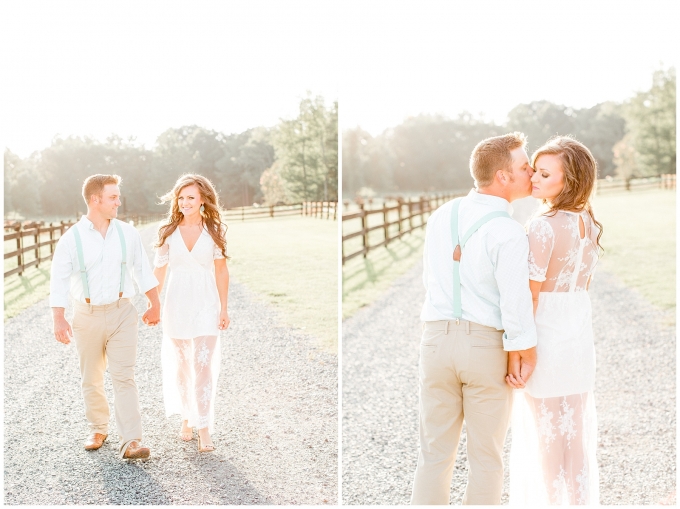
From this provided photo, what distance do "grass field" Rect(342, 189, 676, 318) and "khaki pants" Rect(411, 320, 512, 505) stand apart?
4692 millimetres

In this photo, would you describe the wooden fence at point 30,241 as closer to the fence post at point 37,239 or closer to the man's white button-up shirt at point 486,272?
the fence post at point 37,239

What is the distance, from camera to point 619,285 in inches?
316

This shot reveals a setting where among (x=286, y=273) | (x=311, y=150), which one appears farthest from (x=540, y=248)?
(x=286, y=273)

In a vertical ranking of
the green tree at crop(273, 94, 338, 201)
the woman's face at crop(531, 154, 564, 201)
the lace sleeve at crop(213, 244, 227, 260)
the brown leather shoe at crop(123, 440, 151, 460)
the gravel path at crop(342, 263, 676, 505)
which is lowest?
the gravel path at crop(342, 263, 676, 505)

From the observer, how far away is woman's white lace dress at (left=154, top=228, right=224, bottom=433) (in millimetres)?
3090

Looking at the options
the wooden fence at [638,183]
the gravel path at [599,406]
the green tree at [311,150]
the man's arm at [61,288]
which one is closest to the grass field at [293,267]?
the green tree at [311,150]

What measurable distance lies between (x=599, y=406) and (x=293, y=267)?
270 centimetres

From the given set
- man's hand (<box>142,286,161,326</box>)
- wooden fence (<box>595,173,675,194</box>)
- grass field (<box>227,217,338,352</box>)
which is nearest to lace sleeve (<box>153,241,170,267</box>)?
man's hand (<box>142,286,161,326</box>)

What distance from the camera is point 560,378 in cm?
213

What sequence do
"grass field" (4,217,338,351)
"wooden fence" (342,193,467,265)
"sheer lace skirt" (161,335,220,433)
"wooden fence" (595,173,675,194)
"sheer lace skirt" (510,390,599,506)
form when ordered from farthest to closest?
"wooden fence" (595,173,675,194), "wooden fence" (342,193,467,265), "grass field" (4,217,338,351), "sheer lace skirt" (161,335,220,433), "sheer lace skirt" (510,390,599,506)

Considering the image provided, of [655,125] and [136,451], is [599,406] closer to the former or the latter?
[136,451]

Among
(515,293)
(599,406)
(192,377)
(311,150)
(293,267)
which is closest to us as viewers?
(515,293)

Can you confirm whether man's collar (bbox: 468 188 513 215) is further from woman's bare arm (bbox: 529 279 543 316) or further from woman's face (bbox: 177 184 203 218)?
woman's face (bbox: 177 184 203 218)

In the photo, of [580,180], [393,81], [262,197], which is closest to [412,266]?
[393,81]
